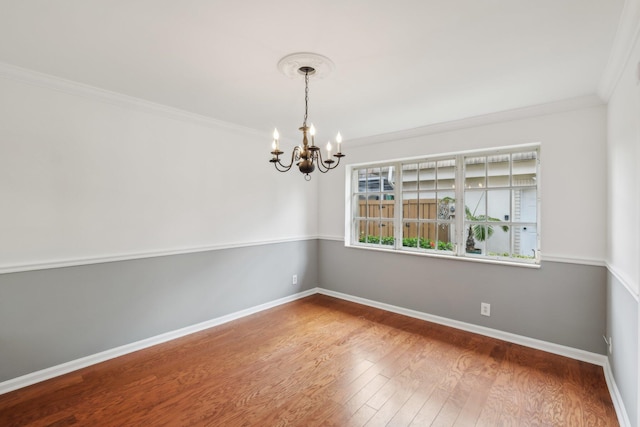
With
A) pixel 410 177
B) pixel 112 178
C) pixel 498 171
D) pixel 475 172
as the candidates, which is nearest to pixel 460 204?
pixel 475 172

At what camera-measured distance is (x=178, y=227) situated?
3.27m

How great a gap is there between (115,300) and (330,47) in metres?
2.86

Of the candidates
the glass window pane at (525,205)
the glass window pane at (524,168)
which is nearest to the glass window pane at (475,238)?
the glass window pane at (525,205)

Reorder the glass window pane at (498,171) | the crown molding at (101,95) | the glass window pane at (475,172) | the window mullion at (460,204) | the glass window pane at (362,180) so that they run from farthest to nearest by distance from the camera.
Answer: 1. the glass window pane at (362,180)
2. the window mullion at (460,204)
3. the glass window pane at (475,172)
4. the glass window pane at (498,171)
5. the crown molding at (101,95)

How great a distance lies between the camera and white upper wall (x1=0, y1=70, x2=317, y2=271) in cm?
235

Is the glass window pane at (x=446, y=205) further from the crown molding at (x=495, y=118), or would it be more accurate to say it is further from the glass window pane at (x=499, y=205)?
the crown molding at (x=495, y=118)

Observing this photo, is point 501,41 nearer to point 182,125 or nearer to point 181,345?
point 182,125

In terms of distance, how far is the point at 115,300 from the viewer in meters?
2.81

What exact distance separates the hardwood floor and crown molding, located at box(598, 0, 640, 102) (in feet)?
7.68

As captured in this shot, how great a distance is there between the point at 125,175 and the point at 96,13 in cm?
156

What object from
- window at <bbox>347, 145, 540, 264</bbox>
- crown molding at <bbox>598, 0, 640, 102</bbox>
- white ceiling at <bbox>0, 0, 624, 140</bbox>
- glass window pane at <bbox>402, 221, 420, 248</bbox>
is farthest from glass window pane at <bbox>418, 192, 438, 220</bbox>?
crown molding at <bbox>598, 0, 640, 102</bbox>

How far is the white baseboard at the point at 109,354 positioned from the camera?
2326 mm

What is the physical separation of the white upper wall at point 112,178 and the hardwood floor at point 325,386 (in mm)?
1052

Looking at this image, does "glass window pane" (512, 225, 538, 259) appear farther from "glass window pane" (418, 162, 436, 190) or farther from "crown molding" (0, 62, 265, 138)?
"crown molding" (0, 62, 265, 138)
